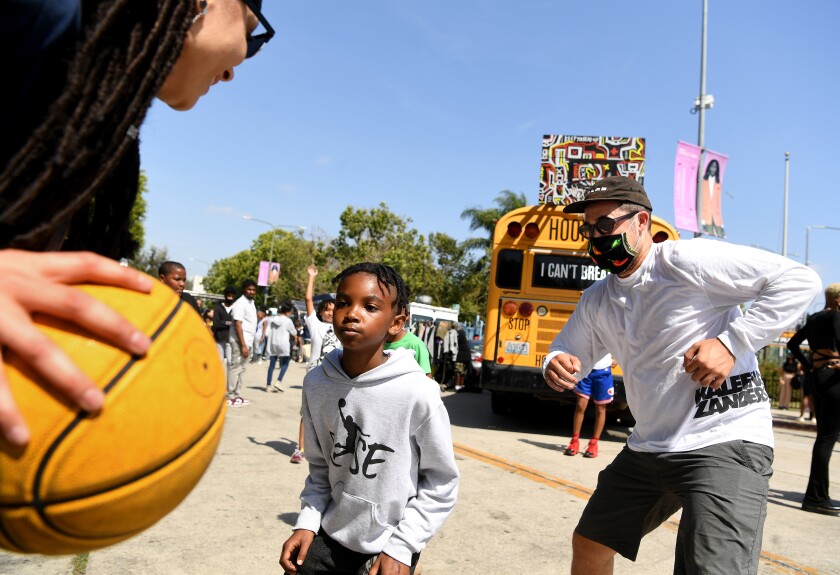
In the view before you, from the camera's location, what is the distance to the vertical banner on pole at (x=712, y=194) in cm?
1633

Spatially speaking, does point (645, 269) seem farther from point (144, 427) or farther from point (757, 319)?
point (144, 427)

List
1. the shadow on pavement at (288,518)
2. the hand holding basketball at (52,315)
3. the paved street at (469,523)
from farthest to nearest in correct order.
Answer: the shadow on pavement at (288,518), the paved street at (469,523), the hand holding basketball at (52,315)

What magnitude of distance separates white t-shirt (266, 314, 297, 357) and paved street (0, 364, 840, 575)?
197 inches

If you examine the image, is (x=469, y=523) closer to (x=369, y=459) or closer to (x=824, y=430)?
(x=369, y=459)

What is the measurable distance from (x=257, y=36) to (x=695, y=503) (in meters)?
2.35

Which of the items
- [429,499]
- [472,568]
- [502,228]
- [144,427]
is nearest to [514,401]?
[502,228]

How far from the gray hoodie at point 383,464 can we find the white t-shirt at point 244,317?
312 inches

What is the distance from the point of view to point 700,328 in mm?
2883

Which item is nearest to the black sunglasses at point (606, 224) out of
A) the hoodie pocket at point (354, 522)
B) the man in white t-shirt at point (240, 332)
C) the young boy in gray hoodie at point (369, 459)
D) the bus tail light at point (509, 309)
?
the young boy in gray hoodie at point (369, 459)

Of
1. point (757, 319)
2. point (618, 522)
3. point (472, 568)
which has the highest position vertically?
point (757, 319)

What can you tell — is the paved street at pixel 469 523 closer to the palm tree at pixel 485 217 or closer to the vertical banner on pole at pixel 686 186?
the vertical banner on pole at pixel 686 186

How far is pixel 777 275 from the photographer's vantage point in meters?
2.79

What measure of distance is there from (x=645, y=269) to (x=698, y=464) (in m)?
0.91

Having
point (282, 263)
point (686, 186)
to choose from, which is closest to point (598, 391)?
point (686, 186)
